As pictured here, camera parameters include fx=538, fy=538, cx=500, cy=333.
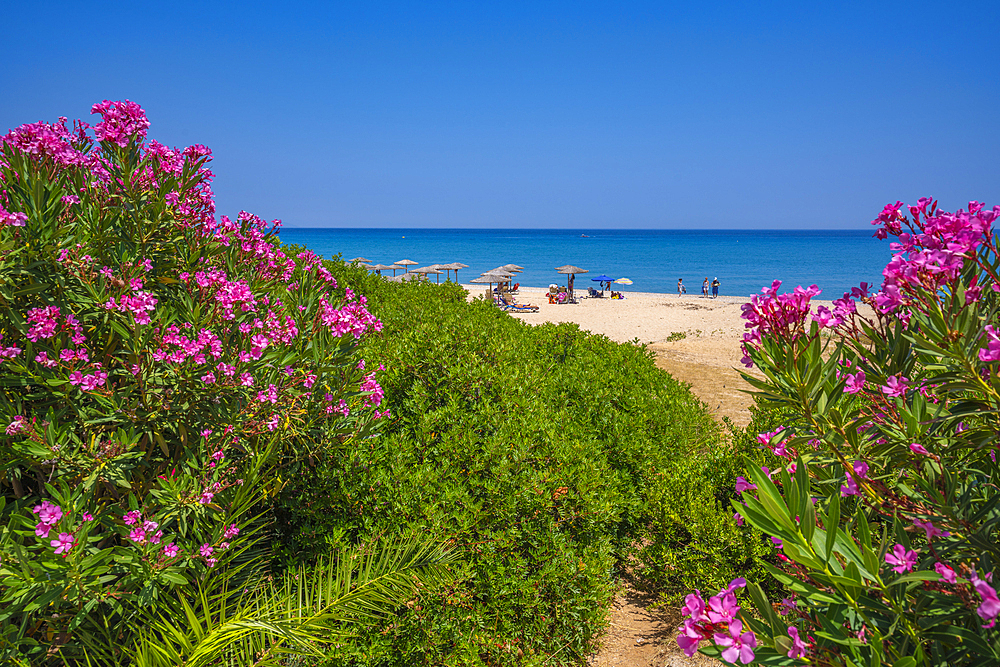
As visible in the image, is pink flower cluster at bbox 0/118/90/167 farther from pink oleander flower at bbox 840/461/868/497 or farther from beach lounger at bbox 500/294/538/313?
beach lounger at bbox 500/294/538/313

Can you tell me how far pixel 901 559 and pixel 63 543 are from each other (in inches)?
116

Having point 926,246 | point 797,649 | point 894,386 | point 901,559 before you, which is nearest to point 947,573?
point 901,559

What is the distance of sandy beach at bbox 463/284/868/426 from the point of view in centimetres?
1162

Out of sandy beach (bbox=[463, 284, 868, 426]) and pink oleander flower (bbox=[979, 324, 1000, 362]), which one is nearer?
pink oleander flower (bbox=[979, 324, 1000, 362])

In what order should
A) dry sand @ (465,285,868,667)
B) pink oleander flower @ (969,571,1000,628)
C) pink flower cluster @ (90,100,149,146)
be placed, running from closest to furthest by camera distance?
pink oleander flower @ (969,571,1000,628)
pink flower cluster @ (90,100,149,146)
dry sand @ (465,285,868,667)

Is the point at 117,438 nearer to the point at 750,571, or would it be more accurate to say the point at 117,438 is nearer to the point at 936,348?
the point at 936,348

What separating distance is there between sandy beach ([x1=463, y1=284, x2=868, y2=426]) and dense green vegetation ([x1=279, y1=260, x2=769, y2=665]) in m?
1.39

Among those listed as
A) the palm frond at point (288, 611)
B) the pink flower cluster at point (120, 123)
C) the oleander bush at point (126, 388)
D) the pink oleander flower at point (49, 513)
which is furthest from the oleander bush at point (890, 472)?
the pink flower cluster at point (120, 123)

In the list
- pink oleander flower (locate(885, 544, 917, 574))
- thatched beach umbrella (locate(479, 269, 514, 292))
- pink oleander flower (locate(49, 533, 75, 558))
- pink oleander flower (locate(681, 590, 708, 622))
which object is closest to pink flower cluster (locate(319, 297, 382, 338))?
pink oleander flower (locate(49, 533, 75, 558))

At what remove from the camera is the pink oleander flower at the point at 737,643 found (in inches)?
49.5

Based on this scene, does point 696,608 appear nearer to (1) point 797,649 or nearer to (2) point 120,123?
(1) point 797,649

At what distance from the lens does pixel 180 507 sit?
2676 millimetres

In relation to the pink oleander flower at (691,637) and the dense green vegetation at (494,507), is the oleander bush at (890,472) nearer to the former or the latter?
the pink oleander flower at (691,637)

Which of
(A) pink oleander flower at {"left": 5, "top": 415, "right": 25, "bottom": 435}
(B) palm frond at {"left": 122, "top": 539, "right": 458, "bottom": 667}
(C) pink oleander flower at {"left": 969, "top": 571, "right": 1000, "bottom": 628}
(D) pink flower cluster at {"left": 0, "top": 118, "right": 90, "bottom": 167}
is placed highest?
(D) pink flower cluster at {"left": 0, "top": 118, "right": 90, "bottom": 167}
